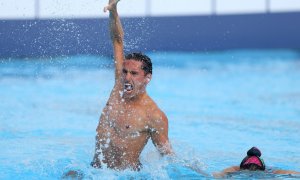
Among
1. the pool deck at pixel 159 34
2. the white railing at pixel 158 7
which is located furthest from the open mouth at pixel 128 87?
the white railing at pixel 158 7

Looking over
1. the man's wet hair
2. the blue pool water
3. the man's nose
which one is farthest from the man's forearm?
the blue pool water

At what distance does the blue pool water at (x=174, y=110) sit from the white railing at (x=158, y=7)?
1.01 meters

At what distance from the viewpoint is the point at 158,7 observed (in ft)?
44.9

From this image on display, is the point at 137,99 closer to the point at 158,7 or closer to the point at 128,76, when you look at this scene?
the point at 128,76

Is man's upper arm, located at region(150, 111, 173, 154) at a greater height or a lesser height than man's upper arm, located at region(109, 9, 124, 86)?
lesser

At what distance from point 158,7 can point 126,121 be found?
30.4 ft

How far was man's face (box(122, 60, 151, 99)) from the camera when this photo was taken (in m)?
4.48

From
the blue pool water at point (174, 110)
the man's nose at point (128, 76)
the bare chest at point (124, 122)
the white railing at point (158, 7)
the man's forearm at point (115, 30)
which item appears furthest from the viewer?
the white railing at point (158, 7)

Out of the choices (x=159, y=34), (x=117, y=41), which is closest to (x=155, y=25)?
(x=159, y=34)

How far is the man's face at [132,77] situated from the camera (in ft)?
14.7

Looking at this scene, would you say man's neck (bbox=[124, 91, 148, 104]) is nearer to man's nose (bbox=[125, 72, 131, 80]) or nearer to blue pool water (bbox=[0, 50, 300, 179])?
man's nose (bbox=[125, 72, 131, 80])

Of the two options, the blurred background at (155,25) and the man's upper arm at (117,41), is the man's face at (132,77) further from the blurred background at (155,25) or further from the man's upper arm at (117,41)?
the blurred background at (155,25)

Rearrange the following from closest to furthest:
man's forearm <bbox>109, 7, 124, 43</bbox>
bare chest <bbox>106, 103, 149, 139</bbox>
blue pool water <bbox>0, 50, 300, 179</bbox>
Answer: bare chest <bbox>106, 103, 149, 139</bbox>, man's forearm <bbox>109, 7, 124, 43</bbox>, blue pool water <bbox>0, 50, 300, 179</bbox>

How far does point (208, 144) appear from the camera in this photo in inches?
264
